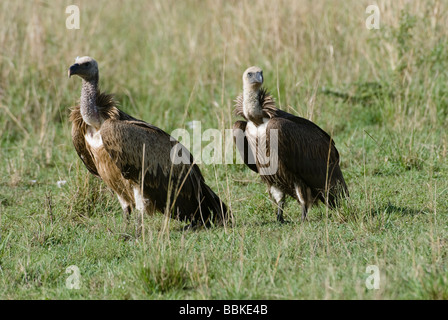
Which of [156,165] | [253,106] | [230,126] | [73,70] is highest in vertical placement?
[73,70]

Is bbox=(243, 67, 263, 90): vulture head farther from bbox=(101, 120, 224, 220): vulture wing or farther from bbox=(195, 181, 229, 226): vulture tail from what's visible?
bbox=(195, 181, 229, 226): vulture tail

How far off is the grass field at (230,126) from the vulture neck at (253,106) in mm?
262

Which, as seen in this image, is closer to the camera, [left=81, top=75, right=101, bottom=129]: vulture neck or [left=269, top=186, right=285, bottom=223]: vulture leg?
[left=81, top=75, right=101, bottom=129]: vulture neck

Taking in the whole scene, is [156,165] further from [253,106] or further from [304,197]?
[304,197]

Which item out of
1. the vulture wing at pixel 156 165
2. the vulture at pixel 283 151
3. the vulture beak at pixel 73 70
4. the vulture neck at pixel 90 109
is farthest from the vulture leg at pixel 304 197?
the vulture beak at pixel 73 70

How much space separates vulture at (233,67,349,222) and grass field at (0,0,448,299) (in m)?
0.26

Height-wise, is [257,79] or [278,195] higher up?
[257,79]

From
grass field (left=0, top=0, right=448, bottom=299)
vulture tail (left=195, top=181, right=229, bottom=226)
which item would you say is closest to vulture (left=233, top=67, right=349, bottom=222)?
grass field (left=0, top=0, right=448, bottom=299)

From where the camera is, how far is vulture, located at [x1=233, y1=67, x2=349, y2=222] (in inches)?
236

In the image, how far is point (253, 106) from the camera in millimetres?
6145

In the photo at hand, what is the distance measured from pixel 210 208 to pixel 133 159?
847 millimetres

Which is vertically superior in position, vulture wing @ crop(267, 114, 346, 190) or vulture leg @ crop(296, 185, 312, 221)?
vulture wing @ crop(267, 114, 346, 190)

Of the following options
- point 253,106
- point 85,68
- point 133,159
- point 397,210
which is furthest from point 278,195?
point 85,68

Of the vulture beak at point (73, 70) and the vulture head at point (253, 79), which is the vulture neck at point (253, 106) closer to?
the vulture head at point (253, 79)
